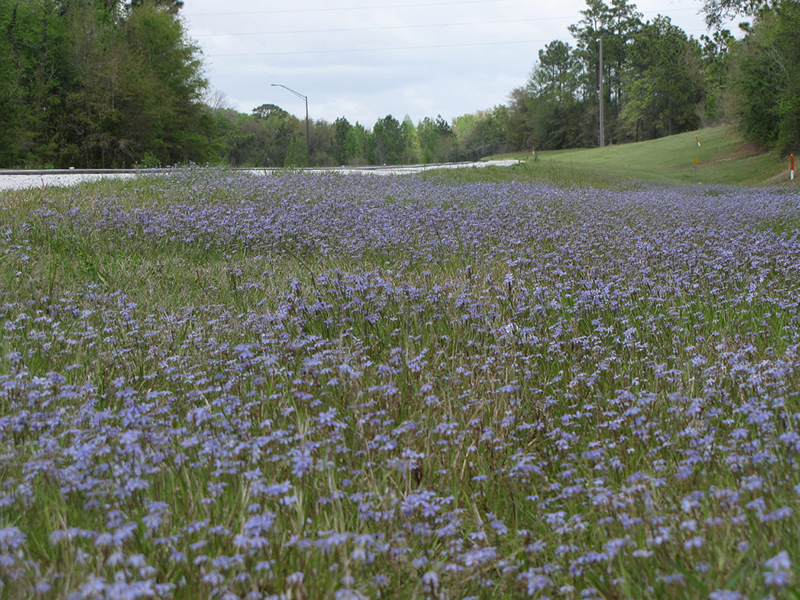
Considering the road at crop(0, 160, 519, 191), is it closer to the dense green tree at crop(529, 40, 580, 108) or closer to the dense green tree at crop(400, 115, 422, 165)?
the dense green tree at crop(529, 40, 580, 108)

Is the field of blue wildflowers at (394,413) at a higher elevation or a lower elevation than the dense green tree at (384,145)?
lower

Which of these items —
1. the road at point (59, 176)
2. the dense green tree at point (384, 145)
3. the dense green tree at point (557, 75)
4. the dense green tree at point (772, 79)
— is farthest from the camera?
the dense green tree at point (384, 145)

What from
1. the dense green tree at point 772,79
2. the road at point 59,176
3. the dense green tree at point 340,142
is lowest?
the road at point 59,176

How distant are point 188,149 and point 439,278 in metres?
47.0

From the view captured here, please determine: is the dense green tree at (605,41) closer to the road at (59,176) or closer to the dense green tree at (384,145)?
the dense green tree at (384,145)

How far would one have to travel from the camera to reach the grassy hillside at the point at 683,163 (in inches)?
1190

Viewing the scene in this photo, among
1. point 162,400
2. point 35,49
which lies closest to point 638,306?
point 162,400

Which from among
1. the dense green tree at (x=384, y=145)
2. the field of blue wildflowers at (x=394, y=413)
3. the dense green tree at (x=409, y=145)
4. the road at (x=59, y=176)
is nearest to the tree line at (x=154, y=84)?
the road at (x=59, y=176)

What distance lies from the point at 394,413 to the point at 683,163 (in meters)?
48.9

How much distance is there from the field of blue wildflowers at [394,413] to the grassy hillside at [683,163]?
1694 centimetres

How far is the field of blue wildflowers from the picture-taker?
217 cm

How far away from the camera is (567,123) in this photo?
8706 cm

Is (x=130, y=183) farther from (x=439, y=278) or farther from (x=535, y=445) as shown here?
(x=535, y=445)

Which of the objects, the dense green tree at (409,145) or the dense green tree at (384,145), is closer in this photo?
the dense green tree at (384,145)
